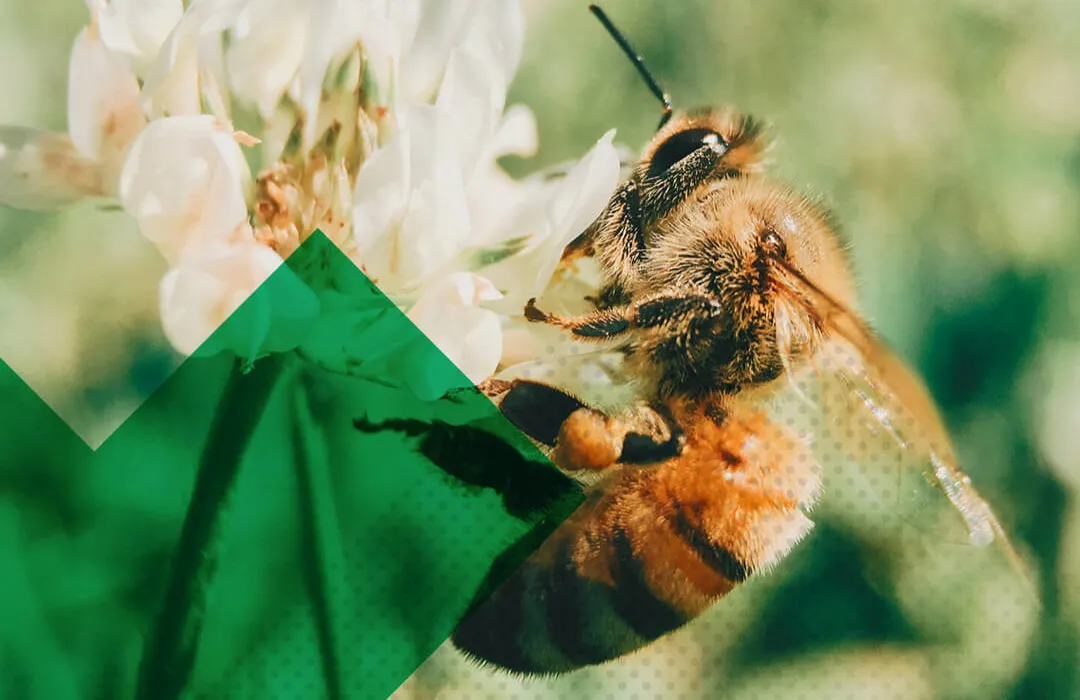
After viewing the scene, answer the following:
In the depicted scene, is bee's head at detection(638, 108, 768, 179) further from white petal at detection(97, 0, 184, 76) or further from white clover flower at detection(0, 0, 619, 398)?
white petal at detection(97, 0, 184, 76)

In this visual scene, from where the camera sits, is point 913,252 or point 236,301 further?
point 913,252

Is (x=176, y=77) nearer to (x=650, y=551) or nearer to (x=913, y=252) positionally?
(x=650, y=551)

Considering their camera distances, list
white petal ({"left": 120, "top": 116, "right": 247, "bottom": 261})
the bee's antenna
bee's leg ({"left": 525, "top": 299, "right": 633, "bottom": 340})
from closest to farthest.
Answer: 1. white petal ({"left": 120, "top": 116, "right": 247, "bottom": 261})
2. bee's leg ({"left": 525, "top": 299, "right": 633, "bottom": 340})
3. the bee's antenna

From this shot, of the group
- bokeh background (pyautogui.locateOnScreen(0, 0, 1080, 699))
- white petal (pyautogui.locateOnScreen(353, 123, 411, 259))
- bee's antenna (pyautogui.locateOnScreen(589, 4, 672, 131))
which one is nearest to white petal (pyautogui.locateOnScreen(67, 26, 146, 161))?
white petal (pyautogui.locateOnScreen(353, 123, 411, 259))

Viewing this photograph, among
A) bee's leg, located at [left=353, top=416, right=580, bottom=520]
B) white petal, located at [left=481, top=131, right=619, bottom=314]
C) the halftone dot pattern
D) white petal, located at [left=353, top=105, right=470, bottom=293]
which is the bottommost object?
the halftone dot pattern

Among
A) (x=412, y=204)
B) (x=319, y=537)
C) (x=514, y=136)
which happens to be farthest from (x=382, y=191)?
(x=319, y=537)

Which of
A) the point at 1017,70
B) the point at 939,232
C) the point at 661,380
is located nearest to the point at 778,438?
the point at 661,380

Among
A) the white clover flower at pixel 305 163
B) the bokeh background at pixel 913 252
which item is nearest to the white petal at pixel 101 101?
the white clover flower at pixel 305 163
